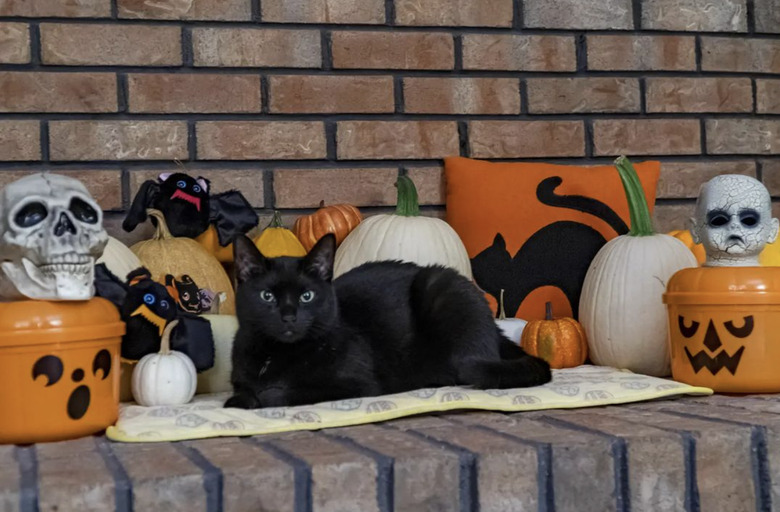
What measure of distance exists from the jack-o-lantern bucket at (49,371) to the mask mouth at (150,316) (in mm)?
275

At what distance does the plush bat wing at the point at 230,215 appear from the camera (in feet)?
7.86

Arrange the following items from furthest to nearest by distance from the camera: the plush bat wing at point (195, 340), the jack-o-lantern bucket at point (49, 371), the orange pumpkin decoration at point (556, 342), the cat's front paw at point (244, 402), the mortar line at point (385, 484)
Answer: the orange pumpkin decoration at point (556, 342) < the plush bat wing at point (195, 340) < the cat's front paw at point (244, 402) < the jack-o-lantern bucket at point (49, 371) < the mortar line at point (385, 484)

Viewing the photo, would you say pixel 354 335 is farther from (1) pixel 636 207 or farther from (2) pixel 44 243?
(1) pixel 636 207

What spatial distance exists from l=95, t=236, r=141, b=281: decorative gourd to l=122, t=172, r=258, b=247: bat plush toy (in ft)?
0.46

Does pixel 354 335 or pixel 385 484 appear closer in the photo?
pixel 385 484

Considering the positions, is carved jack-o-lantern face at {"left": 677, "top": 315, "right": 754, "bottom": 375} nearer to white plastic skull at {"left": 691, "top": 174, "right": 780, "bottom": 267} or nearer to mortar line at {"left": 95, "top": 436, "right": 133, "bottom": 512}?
white plastic skull at {"left": 691, "top": 174, "right": 780, "bottom": 267}

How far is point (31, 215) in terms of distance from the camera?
1577mm

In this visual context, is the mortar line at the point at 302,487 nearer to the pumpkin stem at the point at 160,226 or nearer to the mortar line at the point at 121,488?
Result: the mortar line at the point at 121,488

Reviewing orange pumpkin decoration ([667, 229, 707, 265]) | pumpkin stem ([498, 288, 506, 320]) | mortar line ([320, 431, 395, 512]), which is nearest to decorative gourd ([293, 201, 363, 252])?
pumpkin stem ([498, 288, 506, 320])

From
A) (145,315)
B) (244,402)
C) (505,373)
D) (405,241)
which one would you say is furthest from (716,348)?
(145,315)

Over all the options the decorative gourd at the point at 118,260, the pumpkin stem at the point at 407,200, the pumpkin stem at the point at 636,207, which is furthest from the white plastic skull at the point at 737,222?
the decorative gourd at the point at 118,260

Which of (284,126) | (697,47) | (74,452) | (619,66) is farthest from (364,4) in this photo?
(74,452)

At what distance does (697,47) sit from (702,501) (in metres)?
1.76

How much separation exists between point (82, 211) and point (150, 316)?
1.05ft
